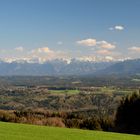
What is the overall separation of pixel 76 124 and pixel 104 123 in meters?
4.33

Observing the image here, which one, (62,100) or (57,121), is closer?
(57,121)

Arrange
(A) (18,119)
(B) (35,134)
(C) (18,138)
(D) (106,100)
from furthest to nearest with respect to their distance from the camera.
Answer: (D) (106,100), (A) (18,119), (B) (35,134), (C) (18,138)

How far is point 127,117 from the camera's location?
145 feet

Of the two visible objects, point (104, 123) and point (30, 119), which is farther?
point (104, 123)

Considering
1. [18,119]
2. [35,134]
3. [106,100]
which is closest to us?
[35,134]

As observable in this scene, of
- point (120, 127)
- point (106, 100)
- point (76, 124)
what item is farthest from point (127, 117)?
point (106, 100)

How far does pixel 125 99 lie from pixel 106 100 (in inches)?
4955

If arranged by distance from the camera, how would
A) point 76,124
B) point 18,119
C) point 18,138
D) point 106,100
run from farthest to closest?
point 106,100
point 76,124
point 18,119
point 18,138

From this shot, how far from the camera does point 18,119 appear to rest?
41.0 metres

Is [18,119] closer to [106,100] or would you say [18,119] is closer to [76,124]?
[76,124]

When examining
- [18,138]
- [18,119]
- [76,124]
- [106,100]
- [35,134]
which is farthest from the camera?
[106,100]

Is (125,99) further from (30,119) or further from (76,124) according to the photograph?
(30,119)

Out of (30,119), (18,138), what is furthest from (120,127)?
(18,138)

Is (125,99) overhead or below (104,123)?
overhead
